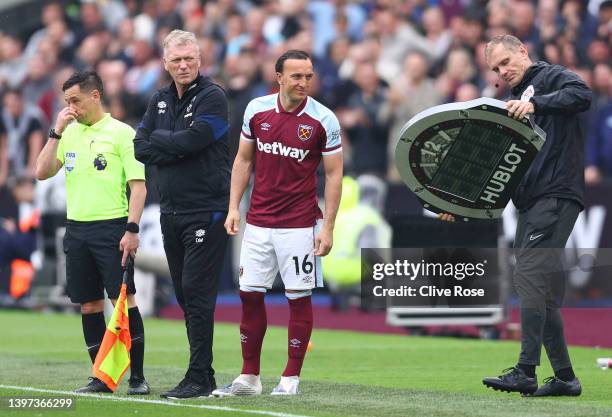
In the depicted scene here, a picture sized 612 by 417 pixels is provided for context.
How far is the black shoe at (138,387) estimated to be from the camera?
9.88 m

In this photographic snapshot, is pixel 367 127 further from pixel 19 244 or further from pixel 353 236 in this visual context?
pixel 19 244

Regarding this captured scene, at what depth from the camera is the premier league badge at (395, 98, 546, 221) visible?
9445 millimetres

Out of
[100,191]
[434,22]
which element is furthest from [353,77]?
[100,191]

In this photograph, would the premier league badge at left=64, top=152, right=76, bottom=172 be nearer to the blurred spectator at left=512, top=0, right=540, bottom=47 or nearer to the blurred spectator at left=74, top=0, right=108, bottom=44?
the blurred spectator at left=512, top=0, right=540, bottom=47

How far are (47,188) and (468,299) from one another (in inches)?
328

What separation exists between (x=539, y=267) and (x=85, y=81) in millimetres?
3334

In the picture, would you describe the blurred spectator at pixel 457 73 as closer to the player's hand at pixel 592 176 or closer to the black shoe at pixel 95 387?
the player's hand at pixel 592 176

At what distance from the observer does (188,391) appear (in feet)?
31.3

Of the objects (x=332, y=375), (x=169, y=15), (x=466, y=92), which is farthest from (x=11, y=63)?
(x=332, y=375)

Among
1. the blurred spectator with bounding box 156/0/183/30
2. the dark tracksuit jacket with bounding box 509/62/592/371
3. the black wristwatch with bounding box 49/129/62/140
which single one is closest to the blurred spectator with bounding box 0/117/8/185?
the blurred spectator with bounding box 156/0/183/30

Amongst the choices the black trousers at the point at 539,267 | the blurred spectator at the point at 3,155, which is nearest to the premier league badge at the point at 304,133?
the black trousers at the point at 539,267

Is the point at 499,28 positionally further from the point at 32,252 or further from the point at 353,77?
the point at 32,252

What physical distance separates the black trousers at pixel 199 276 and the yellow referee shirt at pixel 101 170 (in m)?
0.58

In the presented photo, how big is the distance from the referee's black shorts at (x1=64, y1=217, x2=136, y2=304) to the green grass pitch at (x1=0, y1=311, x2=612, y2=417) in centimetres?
72
